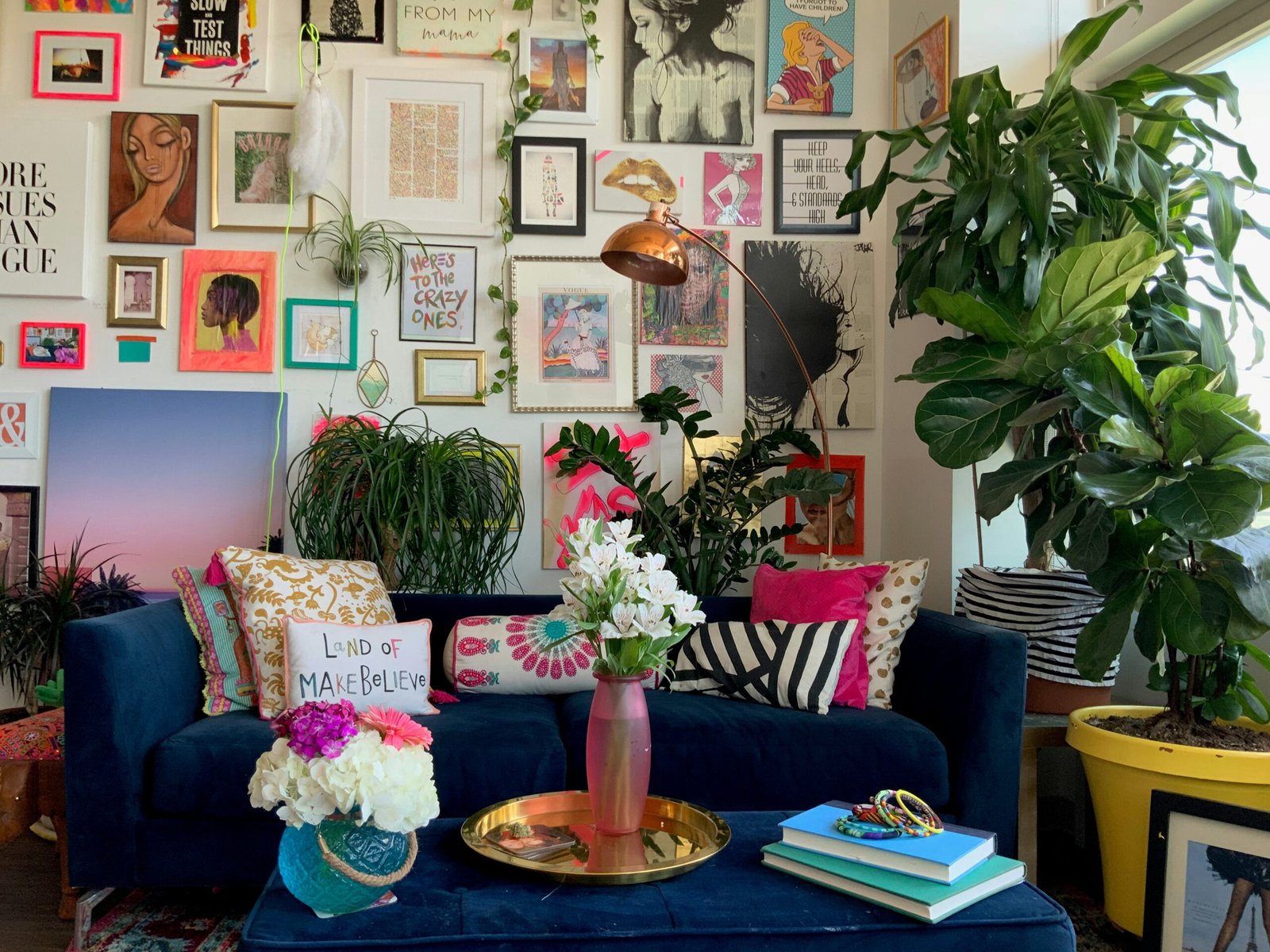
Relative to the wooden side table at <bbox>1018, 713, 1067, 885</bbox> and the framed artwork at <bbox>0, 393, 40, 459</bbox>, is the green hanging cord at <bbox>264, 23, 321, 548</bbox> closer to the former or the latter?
the framed artwork at <bbox>0, 393, 40, 459</bbox>

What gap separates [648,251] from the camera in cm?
315

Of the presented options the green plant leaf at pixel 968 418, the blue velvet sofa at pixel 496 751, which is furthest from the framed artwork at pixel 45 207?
the green plant leaf at pixel 968 418

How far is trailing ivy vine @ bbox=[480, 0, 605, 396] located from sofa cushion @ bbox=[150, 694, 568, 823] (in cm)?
151

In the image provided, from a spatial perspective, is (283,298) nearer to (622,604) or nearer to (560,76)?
(560,76)

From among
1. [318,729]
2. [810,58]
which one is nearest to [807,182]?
[810,58]

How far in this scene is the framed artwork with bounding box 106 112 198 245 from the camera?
361 cm

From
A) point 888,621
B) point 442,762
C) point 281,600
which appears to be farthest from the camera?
point 888,621

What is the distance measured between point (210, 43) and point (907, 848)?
3519 millimetres

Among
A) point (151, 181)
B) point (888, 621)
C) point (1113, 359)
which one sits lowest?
point (888, 621)

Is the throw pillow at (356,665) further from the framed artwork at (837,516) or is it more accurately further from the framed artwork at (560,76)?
the framed artwork at (560,76)

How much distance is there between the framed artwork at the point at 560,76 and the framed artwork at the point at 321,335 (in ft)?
3.24

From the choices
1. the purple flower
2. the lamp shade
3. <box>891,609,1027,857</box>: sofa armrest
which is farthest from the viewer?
the lamp shade

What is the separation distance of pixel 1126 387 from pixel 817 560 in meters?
1.85

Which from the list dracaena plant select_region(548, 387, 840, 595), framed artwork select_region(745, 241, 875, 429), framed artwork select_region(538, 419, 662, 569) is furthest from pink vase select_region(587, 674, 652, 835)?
framed artwork select_region(745, 241, 875, 429)
